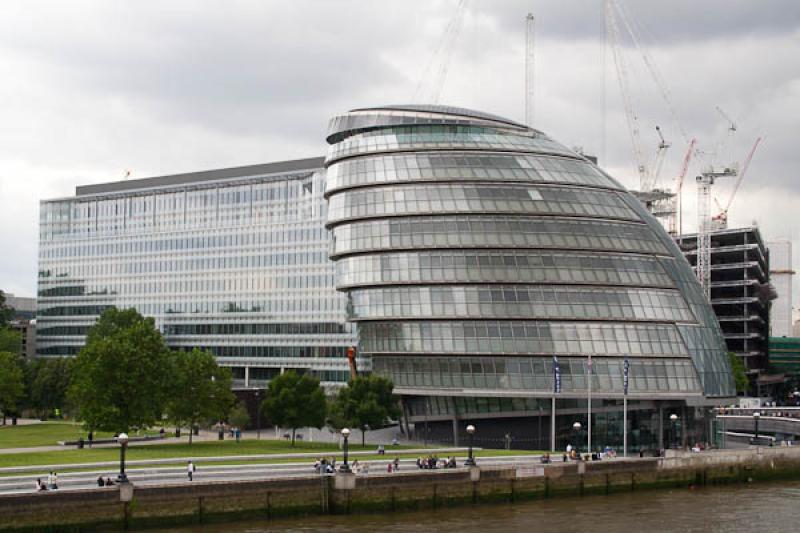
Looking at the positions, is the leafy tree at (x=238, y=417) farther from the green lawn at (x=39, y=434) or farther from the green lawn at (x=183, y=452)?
the green lawn at (x=39, y=434)

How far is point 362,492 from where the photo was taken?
7081 cm

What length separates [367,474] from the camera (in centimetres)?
7250

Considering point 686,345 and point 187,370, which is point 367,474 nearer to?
point 187,370

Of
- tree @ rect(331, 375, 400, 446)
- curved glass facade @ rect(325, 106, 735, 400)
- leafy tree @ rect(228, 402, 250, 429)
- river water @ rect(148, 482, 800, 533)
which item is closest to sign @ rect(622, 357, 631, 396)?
curved glass facade @ rect(325, 106, 735, 400)

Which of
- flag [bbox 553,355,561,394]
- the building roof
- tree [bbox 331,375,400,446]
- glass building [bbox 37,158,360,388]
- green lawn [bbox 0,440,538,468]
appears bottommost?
green lawn [bbox 0,440,538,468]

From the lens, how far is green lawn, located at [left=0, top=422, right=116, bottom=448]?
100 metres

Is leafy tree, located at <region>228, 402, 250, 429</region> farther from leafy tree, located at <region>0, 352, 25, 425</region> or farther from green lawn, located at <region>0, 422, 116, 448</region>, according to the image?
leafy tree, located at <region>0, 352, 25, 425</region>

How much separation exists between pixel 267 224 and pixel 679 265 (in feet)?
173

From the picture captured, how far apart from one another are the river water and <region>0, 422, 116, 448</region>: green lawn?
39.8 m

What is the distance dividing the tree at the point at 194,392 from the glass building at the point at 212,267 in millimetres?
31864

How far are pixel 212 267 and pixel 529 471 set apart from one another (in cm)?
7842

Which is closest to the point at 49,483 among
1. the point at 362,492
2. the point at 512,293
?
the point at 362,492

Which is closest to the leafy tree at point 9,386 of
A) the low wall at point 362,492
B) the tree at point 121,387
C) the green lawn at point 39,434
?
the green lawn at point 39,434

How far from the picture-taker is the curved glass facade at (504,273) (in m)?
101
